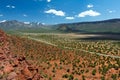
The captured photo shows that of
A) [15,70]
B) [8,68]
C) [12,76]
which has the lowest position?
[12,76]

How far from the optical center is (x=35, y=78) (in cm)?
2548

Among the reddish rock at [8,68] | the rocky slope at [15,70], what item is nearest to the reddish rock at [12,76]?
the rocky slope at [15,70]

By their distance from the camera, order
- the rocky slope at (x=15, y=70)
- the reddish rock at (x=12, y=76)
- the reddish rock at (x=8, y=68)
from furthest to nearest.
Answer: the reddish rock at (x=8, y=68), the rocky slope at (x=15, y=70), the reddish rock at (x=12, y=76)

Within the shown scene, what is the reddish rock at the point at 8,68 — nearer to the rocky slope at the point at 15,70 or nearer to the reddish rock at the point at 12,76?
the rocky slope at the point at 15,70

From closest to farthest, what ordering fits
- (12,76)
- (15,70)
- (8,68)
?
1. (12,76)
2. (8,68)
3. (15,70)

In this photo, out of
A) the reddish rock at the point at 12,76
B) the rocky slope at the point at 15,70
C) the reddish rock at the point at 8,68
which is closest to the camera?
the reddish rock at the point at 12,76

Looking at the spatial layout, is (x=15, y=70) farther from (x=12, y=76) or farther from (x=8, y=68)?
(x=12, y=76)

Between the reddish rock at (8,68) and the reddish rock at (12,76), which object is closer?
the reddish rock at (12,76)

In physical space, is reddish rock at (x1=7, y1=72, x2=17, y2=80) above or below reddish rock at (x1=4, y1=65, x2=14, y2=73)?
below

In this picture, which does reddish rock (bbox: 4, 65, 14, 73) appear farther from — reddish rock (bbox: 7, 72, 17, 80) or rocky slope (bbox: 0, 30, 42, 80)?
reddish rock (bbox: 7, 72, 17, 80)

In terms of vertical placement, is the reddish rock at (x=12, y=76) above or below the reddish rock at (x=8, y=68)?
below

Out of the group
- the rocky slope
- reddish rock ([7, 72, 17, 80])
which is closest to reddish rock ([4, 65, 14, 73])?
→ the rocky slope

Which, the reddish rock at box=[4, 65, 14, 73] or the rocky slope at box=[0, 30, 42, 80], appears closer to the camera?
the rocky slope at box=[0, 30, 42, 80]

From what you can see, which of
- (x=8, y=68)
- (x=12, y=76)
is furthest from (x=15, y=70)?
(x=12, y=76)
